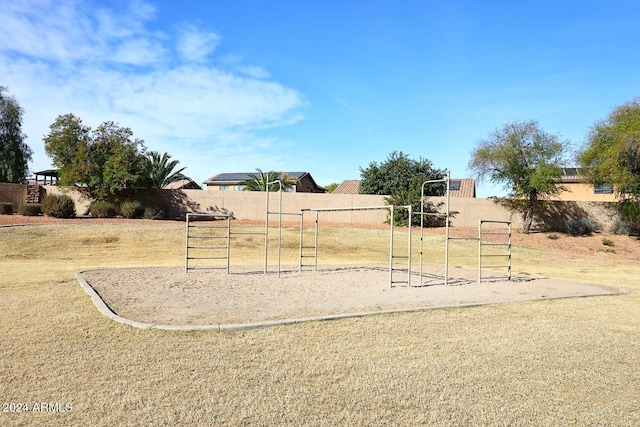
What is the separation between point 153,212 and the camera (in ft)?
89.1

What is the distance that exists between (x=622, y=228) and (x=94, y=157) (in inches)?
1179

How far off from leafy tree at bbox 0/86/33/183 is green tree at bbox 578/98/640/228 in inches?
1597

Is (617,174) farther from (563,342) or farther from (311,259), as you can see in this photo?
(563,342)

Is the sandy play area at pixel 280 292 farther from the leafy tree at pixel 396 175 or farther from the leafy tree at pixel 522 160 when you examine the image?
the leafy tree at pixel 396 175

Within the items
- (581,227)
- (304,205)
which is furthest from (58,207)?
(581,227)

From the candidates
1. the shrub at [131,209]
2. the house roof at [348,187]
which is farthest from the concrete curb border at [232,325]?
the house roof at [348,187]

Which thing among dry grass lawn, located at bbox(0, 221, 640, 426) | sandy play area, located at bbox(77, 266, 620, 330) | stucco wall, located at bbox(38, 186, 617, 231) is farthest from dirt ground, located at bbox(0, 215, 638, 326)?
stucco wall, located at bbox(38, 186, 617, 231)

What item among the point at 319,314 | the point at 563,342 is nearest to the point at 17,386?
the point at 319,314

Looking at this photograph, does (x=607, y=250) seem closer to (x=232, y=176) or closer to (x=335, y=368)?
(x=335, y=368)

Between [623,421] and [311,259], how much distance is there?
1428cm

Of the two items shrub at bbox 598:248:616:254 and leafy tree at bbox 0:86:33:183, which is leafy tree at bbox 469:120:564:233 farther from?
leafy tree at bbox 0:86:33:183

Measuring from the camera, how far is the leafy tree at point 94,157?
86.7ft

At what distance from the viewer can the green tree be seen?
21587mm

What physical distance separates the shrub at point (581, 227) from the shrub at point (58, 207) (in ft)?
89.9
